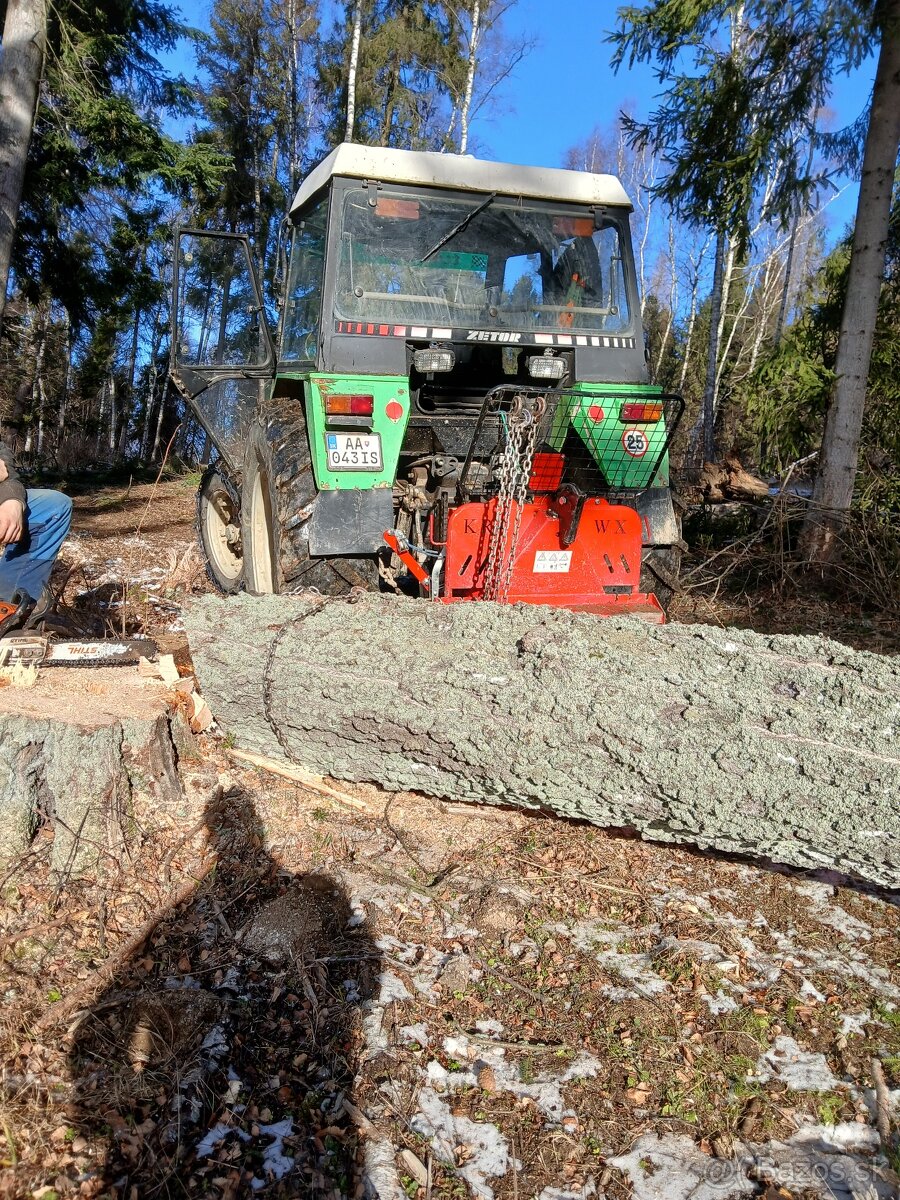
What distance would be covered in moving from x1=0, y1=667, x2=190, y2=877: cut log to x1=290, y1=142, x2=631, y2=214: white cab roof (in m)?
2.95

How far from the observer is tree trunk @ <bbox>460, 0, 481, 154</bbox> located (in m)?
19.1

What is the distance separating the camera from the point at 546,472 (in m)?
4.14

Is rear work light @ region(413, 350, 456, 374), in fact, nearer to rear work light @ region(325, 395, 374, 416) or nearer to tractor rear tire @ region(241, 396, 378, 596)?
rear work light @ region(325, 395, 374, 416)

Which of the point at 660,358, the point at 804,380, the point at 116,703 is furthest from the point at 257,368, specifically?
the point at 660,358

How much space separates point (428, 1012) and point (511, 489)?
2.23 metres

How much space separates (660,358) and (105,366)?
52.5 feet

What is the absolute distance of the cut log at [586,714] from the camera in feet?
7.77

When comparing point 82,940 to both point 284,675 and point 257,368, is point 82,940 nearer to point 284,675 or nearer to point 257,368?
point 284,675

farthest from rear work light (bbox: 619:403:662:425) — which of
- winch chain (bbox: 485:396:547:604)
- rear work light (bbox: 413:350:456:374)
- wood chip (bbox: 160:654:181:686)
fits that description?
wood chip (bbox: 160:654:181:686)

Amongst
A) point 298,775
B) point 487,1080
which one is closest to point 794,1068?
point 487,1080

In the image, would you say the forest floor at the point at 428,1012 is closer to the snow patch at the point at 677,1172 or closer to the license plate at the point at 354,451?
the snow patch at the point at 677,1172

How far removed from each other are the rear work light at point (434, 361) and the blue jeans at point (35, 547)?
1.84 metres

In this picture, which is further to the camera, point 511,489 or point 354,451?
point 354,451

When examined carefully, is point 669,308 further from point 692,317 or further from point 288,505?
point 288,505
